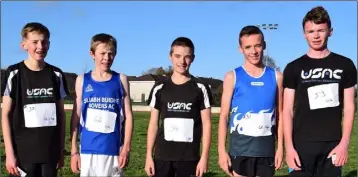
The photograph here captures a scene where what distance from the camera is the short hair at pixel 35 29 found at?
17.4 ft

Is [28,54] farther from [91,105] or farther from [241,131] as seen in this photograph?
[241,131]

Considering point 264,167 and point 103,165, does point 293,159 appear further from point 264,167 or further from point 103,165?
point 103,165

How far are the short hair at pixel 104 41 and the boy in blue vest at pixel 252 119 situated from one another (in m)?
1.27

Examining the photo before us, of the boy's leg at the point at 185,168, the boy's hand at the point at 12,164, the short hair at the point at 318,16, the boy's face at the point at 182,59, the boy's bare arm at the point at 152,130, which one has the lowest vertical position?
the boy's leg at the point at 185,168

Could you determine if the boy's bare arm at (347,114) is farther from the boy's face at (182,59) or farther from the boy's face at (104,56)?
the boy's face at (104,56)

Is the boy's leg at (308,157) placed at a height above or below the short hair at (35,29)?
below

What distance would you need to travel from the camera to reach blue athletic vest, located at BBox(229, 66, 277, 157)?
498 centimetres

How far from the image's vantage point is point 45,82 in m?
5.26

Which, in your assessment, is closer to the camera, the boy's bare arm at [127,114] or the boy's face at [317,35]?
the boy's face at [317,35]

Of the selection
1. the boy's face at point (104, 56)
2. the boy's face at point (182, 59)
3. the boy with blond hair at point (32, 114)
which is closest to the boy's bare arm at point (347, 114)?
the boy's face at point (182, 59)

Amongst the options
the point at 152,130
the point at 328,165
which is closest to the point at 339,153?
the point at 328,165

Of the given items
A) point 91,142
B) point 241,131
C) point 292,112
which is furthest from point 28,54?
point 292,112

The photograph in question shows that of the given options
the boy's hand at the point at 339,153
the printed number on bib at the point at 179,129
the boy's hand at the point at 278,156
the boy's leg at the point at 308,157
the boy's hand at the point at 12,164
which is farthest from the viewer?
the printed number on bib at the point at 179,129

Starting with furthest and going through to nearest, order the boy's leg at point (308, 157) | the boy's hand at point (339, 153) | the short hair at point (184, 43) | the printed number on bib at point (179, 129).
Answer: the short hair at point (184, 43) → the printed number on bib at point (179, 129) → the boy's leg at point (308, 157) → the boy's hand at point (339, 153)
